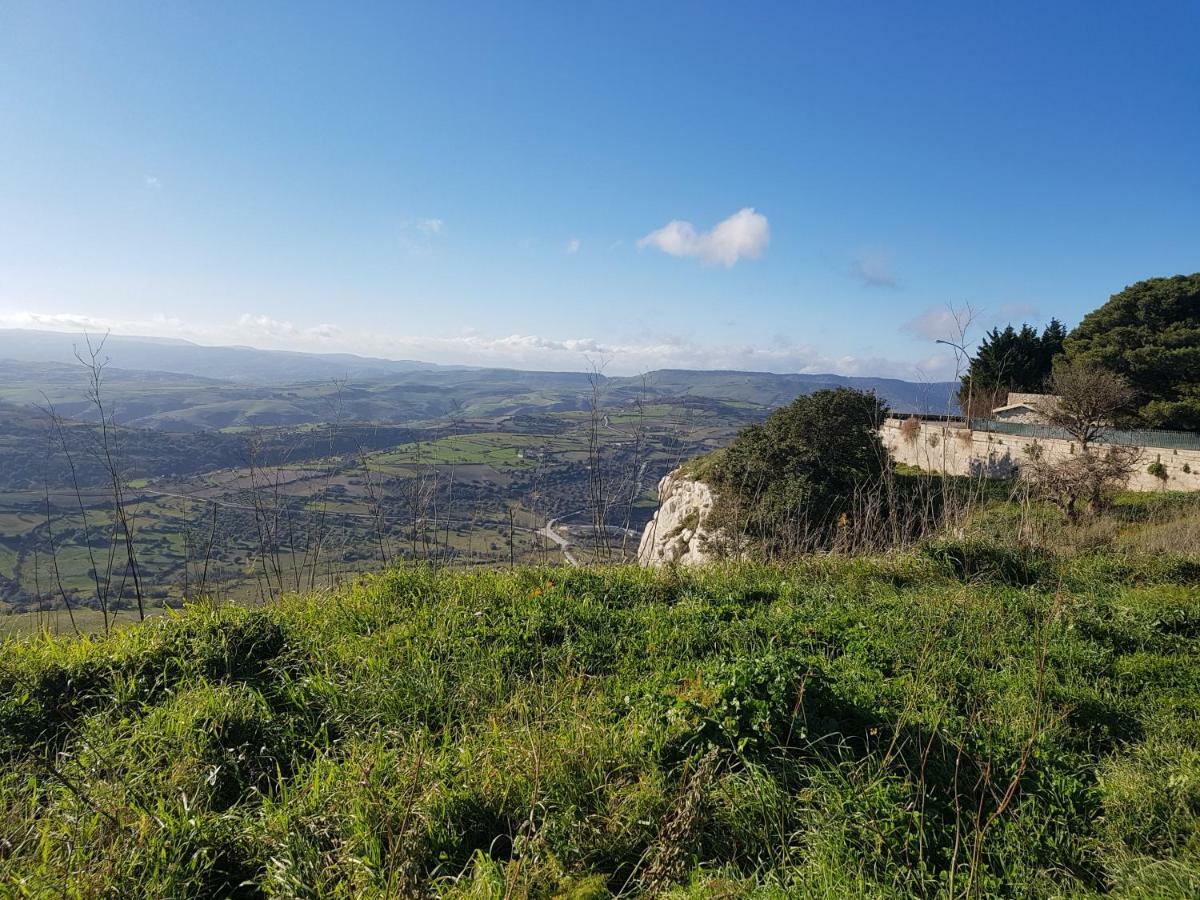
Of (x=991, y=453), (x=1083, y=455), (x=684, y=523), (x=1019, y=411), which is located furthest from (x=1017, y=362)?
(x=684, y=523)

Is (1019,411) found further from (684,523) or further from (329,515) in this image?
(329,515)

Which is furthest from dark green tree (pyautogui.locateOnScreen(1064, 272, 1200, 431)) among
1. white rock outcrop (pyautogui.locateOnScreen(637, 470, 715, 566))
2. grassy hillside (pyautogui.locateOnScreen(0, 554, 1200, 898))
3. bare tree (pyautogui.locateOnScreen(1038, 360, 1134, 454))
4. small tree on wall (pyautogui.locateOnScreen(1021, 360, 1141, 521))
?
grassy hillside (pyautogui.locateOnScreen(0, 554, 1200, 898))

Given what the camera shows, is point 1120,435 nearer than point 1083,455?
No

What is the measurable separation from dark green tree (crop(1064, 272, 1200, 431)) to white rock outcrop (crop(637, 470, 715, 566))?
53.1 feet

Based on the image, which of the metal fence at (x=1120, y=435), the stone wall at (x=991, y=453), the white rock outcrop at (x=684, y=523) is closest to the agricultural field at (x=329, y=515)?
the white rock outcrop at (x=684, y=523)

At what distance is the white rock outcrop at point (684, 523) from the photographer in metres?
15.4

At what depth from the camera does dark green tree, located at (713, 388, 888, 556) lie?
587 inches

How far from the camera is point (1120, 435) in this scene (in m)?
17.6

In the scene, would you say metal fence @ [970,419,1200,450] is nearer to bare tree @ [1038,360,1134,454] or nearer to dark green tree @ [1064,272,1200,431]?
bare tree @ [1038,360,1134,454]

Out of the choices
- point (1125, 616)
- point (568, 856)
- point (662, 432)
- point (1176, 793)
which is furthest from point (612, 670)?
point (662, 432)

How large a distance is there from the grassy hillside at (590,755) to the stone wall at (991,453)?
10.2m

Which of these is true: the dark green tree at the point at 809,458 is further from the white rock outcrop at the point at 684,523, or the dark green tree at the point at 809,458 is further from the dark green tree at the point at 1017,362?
the dark green tree at the point at 1017,362

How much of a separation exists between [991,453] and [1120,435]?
11.7 ft

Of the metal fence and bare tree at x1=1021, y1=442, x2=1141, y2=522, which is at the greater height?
the metal fence
